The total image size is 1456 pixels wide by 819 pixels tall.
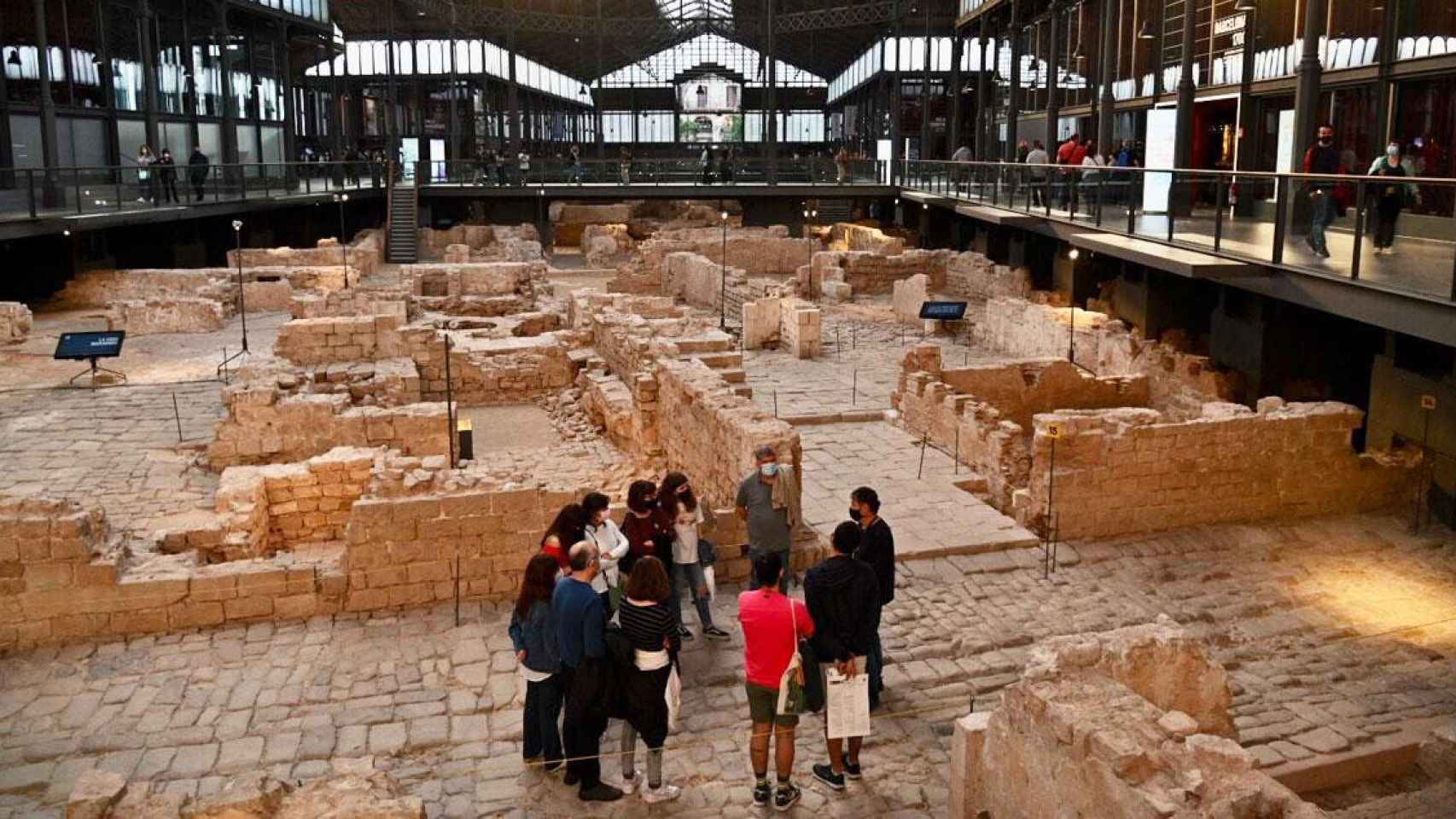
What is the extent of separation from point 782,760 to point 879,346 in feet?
52.7

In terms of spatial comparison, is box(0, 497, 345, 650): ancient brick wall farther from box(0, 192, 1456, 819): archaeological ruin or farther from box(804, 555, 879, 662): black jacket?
box(804, 555, 879, 662): black jacket

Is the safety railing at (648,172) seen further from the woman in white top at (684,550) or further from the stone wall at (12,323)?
the woman in white top at (684,550)

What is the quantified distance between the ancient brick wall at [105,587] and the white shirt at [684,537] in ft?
8.65

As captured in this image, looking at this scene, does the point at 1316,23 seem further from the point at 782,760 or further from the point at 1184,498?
the point at 782,760

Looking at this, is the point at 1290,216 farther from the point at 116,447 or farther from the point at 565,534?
the point at 116,447

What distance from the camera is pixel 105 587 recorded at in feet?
28.6

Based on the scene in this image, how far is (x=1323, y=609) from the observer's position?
9.95 metres

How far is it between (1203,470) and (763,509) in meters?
5.23

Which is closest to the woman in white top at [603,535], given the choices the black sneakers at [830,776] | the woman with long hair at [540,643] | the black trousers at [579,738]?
the woman with long hair at [540,643]

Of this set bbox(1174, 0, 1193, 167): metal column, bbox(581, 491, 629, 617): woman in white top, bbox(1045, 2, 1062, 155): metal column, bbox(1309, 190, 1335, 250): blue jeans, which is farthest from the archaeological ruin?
bbox(1045, 2, 1062, 155): metal column

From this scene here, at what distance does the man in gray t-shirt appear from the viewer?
28.2 ft

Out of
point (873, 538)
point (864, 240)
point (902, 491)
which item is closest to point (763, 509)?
point (873, 538)

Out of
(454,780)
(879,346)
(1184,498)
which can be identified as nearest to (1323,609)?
(1184,498)

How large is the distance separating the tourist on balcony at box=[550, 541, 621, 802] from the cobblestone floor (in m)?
0.21
